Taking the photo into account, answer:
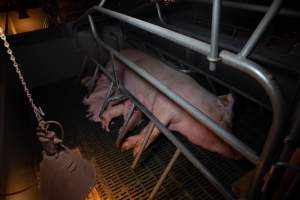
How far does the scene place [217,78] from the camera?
8.50 ft

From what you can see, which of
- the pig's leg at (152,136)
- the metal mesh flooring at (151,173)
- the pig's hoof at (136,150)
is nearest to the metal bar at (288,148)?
the metal mesh flooring at (151,173)

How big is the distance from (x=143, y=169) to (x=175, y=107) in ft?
2.41

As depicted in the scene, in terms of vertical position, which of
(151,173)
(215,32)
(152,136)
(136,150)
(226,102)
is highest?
(215,32)

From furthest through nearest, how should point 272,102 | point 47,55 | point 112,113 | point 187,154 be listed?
point 47,55 < point 112,113 < point 187,154 < point 272,102

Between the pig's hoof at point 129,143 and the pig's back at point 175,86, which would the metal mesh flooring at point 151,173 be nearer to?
the pig's hoof at point 129,143

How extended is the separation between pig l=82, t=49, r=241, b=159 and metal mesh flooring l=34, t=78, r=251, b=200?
6.7 inches

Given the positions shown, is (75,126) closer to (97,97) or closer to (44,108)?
(97,97)

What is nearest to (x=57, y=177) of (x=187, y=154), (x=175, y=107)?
(x=187, y=154)

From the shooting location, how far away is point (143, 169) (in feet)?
7.79

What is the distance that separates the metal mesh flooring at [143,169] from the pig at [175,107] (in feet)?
0.56

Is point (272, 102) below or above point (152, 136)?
above

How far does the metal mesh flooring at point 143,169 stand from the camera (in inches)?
83.7

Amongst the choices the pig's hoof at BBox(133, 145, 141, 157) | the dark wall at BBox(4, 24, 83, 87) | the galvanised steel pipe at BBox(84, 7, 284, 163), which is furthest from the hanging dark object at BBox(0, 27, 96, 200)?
the dark wall at BBox(4, 24, 83, 87)

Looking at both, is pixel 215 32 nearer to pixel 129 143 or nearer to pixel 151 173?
pixel 151 173
